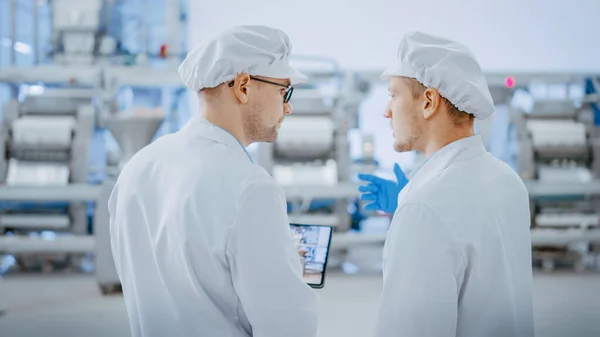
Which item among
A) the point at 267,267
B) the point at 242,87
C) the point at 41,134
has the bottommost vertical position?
the point at 41,134

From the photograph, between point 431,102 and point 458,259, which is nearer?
point 458,259

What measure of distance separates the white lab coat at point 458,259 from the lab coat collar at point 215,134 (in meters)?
0.39

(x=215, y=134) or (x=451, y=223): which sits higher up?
(x=215, y=134)

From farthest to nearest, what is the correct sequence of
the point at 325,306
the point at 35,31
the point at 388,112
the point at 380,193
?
the point at 35,31, the point at 325,306, the point at 380,193, the point at 388,112

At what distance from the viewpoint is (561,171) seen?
5.23 m

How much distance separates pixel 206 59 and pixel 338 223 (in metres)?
3.93

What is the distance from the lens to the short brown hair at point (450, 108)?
1.29m

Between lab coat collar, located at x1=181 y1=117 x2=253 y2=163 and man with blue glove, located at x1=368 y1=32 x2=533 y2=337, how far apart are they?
0.38 m

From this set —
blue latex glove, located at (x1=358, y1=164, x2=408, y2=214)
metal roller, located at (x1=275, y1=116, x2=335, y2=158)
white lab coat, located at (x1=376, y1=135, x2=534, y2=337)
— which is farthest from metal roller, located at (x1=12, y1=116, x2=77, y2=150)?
white lab coat, located at (x1=376, y1=135, x2=534, y2=337)

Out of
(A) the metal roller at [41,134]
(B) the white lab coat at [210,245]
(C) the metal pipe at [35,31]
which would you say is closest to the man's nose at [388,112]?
(B) the white lab coat at [210,245]

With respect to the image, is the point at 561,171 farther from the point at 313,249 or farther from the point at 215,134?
the point at 215,134

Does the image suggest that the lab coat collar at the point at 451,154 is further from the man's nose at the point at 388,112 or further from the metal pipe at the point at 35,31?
the metal pipe at the point at 35,31

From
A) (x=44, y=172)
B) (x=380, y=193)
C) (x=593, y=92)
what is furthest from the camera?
(x=593, y=92)

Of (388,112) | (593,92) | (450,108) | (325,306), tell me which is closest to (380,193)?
(388,112)
